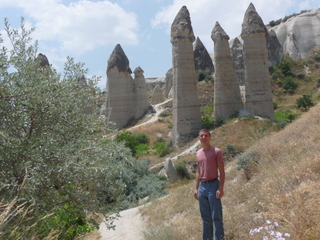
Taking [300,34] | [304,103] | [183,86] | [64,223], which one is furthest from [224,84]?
[300,34]

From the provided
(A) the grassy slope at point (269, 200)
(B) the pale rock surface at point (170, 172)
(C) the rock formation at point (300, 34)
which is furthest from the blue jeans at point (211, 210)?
(C) the rock formation at point (300, 34)

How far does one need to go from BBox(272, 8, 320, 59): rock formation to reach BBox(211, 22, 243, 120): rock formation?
26.6m

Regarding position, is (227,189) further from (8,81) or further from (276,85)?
(276,85)

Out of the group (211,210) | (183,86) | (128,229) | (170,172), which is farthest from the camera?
(183,86)

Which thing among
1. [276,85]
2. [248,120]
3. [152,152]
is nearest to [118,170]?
[248,120]

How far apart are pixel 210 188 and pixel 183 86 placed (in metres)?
16.2

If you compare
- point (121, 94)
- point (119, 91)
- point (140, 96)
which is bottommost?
point (140, 96)

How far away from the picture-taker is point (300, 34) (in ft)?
155

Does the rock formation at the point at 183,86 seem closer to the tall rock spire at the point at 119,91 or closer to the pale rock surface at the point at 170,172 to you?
the pale rock surface at the point at 170,172

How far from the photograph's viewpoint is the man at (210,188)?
16.1ft

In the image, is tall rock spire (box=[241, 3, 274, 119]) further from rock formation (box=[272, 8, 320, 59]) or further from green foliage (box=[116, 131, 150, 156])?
rock formation (box=[272, 8, 320, 59])

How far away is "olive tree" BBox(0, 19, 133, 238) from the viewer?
473 centimetres

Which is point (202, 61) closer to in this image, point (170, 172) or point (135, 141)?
point (135, 141)

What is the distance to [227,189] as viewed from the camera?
8.90 meters
